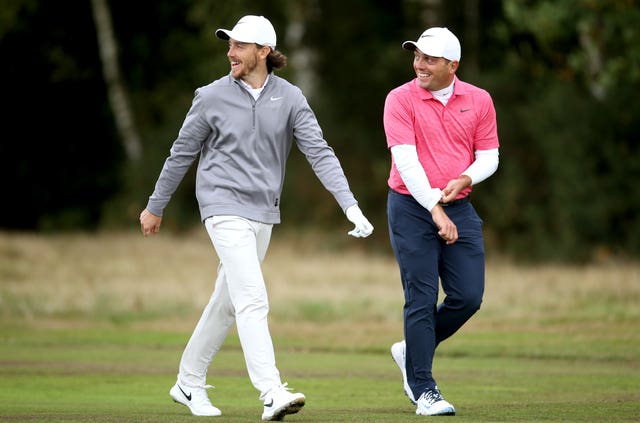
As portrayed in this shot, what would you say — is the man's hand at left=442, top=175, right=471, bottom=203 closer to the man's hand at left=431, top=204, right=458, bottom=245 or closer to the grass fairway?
the man's hand at left=431, top=204, right=458, bottom=245

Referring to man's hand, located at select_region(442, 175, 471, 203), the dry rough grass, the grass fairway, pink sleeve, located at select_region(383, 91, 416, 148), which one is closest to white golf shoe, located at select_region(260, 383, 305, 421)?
the grass fairway

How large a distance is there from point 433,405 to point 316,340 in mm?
6409

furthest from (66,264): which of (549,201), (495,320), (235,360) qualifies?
(235,360)

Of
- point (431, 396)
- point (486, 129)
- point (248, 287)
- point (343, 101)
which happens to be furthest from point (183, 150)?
point (343, 101)

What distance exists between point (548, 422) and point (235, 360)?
5279 millimetres

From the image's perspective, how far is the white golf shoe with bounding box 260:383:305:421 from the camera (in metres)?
7.45

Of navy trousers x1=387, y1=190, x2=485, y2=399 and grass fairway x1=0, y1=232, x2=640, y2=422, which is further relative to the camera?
grass fairway x1=0, y1=232, x2=640, y2=422

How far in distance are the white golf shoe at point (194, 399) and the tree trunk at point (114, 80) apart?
25071 mm

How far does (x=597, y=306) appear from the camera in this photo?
17359 millimetres

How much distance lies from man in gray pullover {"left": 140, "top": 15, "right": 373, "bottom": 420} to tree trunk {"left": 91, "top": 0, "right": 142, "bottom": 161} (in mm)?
25305

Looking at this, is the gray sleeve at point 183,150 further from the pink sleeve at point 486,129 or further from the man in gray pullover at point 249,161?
the pink sleeve at point 486,129

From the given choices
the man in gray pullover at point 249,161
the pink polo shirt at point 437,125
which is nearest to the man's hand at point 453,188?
the pink polo shirt at point 437,125

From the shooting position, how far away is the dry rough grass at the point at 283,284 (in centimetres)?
1703

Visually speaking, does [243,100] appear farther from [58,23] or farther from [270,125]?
[58,23]
